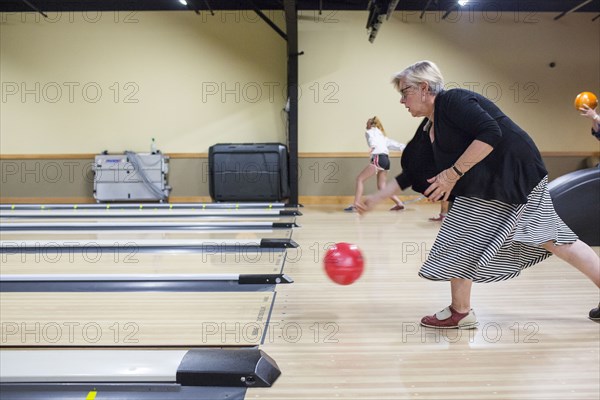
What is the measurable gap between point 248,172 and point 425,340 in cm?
615

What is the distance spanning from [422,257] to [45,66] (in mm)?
7537

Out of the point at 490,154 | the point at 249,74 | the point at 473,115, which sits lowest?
the point at 490,154

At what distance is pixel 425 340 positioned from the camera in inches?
80.8

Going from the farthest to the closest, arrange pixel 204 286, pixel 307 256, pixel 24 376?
pixel 307 256, pixel 204 286, pixel 24 376

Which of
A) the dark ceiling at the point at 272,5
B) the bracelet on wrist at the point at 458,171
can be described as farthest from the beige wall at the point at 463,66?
the bracelet on wrist at the point at 458,171

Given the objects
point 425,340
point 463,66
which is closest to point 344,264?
point 425,340

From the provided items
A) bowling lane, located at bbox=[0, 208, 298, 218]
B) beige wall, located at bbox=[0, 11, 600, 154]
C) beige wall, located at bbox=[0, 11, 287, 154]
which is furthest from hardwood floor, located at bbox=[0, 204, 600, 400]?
beige wall, located at bbox=[0, 11, 287, 154]

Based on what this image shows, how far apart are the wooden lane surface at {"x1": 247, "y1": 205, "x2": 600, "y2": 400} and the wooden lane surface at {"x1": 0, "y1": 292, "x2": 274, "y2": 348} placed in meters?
0.16

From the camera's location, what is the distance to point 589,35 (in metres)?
8.46

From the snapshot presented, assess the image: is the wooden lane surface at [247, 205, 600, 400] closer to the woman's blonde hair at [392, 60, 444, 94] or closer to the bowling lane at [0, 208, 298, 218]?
the woman's blonde hair at [392, 60, 444, 94]

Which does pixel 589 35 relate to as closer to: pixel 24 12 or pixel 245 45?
pixel 245 45

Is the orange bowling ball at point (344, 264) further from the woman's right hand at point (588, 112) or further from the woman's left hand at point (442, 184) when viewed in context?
the woman's right hand at point (588, 112)

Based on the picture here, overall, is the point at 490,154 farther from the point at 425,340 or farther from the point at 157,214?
the point at 157,214

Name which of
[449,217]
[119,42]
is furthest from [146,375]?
[119,42]
